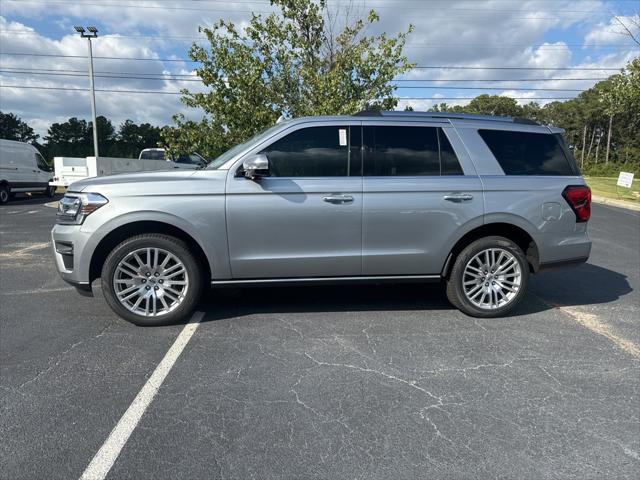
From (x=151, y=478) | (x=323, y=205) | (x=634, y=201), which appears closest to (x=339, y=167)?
(x=323, y=205)

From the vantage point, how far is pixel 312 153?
14.7 ft

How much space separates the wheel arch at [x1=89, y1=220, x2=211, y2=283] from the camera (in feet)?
14.3

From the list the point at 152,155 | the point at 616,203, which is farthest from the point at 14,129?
the point at 616,203

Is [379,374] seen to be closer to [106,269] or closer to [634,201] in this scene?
[106,269]

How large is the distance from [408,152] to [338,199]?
2.85 feet

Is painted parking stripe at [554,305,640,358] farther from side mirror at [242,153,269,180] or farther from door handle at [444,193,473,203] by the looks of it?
side mirror at [242,153,269,180]

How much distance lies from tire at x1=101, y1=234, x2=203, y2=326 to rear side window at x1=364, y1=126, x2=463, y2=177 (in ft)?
6.32

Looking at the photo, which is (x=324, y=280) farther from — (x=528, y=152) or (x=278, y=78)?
(x=278, y=78)

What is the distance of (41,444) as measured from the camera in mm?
2613

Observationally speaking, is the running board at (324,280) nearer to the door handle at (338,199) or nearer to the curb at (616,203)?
the door handle at (338,199)

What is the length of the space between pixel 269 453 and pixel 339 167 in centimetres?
270

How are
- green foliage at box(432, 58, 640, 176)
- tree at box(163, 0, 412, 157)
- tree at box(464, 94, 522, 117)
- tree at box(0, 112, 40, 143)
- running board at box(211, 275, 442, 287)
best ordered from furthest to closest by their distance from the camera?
tree at box(464, 94, 522, 117), green foliage at box(432, 58, 640, 176), tree at box(0, 112, 40, 143), tree at box(163, 0, 412, 157), running board at box(211, 275, 442, 287)

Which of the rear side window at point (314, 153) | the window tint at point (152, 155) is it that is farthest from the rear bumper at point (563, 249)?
the window tint at point (152, 155)

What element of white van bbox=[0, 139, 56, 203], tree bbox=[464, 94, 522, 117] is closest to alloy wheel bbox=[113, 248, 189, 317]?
white van bbox=[0, 139, 56, 203]
